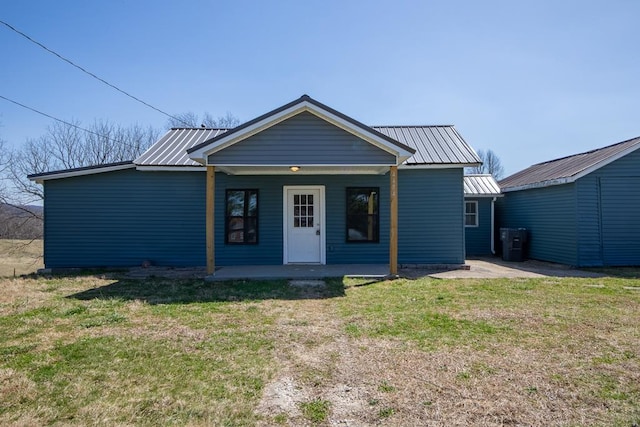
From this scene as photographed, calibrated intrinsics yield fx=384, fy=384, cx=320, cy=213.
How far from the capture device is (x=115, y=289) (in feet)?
25.0

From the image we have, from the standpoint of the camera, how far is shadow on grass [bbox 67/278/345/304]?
6793 mm

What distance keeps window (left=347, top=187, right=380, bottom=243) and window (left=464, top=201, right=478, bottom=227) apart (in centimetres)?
603

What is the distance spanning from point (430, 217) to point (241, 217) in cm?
515

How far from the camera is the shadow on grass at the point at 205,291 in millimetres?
6793

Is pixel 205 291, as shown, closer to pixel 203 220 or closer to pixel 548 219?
pixel 203 220

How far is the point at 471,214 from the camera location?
14961 mm

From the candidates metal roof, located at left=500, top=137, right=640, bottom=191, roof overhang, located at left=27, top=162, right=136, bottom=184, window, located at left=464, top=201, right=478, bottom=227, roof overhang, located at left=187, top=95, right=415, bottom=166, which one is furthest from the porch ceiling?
window, located at left=464, top=201, right=478, bottom=227

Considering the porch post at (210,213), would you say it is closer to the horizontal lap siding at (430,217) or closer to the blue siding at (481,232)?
the horizontal lap siding at (430,217)

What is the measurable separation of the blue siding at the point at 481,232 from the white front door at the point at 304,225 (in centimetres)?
715

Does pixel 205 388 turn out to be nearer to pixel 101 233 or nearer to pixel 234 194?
pixel 234 194

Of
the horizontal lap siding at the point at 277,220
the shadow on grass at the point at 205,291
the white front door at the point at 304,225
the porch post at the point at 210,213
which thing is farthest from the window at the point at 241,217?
the shadow on grass at the point at 205,291

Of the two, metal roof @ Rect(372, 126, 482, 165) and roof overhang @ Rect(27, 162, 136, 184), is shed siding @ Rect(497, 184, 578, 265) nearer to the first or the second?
metal roof @ Rect(372, 126, 482, 165)

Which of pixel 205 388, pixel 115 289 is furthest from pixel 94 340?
pixel 115 289

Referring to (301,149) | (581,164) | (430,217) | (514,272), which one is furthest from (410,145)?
(581,164)
